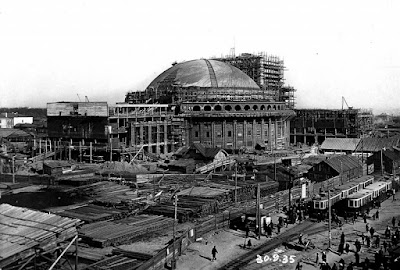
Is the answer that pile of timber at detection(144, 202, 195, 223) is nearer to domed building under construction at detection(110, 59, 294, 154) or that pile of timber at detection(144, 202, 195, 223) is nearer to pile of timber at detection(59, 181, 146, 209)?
pile of timber at detection(59, 181, 146, 209)

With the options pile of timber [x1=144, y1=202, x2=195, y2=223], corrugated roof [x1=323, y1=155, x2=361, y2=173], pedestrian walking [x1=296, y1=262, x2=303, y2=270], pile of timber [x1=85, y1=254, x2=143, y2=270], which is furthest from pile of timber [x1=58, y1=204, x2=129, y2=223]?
corrugated roof [x1=323, y1=155, x2=361, y2=173]

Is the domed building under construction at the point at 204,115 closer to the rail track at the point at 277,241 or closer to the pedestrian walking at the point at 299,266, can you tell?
the rail track at the point at 277,241

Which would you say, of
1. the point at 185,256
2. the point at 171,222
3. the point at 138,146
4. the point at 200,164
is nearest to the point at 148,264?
the point at 185,256

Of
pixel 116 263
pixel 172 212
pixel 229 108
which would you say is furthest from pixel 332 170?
pixel 116 263

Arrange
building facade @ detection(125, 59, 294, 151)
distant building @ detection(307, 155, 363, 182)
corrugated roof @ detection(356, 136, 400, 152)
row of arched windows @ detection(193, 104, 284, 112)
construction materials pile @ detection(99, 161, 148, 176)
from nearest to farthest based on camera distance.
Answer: distant building @ detection(307, 155, 363, 182)
construction materials pile @ detection(99, 161, 148, 176)
corrugated roof @ detection(356, 136, 400, 152)
building facade @ detection(125, 59, 294, 151)
row of arched windows @ detection(193, 104, 284, 112)

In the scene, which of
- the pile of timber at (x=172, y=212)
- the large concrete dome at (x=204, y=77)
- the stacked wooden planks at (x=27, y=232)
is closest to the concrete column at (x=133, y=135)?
the large concrete dome at (x=204, y=77)

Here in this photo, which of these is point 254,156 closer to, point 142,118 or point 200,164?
point 200,164

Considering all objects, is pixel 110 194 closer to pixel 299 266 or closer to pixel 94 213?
pixel 94 213
